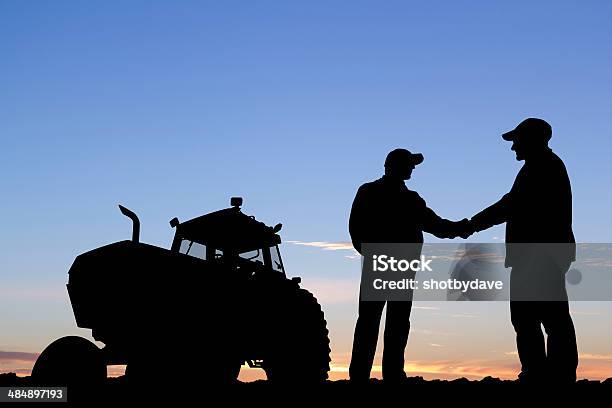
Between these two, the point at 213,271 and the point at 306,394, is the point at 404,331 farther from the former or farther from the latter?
the point at 213,271

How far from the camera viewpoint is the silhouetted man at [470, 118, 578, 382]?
8.32m

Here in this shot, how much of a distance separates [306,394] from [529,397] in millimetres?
2195

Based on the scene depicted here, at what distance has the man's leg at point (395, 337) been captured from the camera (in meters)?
9.62

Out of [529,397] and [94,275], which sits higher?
[94,275]

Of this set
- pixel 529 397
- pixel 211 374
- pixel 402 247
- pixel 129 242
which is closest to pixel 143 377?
pixel 211 374

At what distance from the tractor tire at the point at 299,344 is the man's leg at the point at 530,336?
208 inches

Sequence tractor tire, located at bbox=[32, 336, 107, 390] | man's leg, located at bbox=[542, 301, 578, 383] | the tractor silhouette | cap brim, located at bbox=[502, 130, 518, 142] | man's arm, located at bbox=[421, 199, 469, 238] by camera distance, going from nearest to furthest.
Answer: man's leg, located at bbox=[542, 301, 578, 383]
cap brim, located at bbox=[502, 130, 518, 142]
tractor tire, located at bbox=[32, 336, 107, 390]
man's arm, located at bbox=[421, 199, 469, 238]
the tractor silhouette

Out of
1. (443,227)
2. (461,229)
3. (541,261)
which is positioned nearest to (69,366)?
(443,227)

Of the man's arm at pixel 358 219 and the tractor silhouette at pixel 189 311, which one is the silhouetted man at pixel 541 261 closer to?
the man's arm at pixel 358 219

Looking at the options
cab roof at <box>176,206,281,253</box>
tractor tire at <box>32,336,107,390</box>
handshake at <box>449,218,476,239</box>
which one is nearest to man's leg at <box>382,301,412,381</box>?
handshake at <box>449,218,476,239</box>

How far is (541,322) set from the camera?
8469 millimetres

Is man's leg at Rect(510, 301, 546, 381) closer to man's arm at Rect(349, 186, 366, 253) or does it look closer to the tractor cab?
man's arm at Rect(349, 186, 366, 253)

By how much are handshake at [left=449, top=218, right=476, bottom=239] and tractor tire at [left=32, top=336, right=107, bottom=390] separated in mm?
4568

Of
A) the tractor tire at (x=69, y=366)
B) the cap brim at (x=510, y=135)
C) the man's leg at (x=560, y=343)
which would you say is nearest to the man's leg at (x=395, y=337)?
the man's leg at (x=560, y=343)
